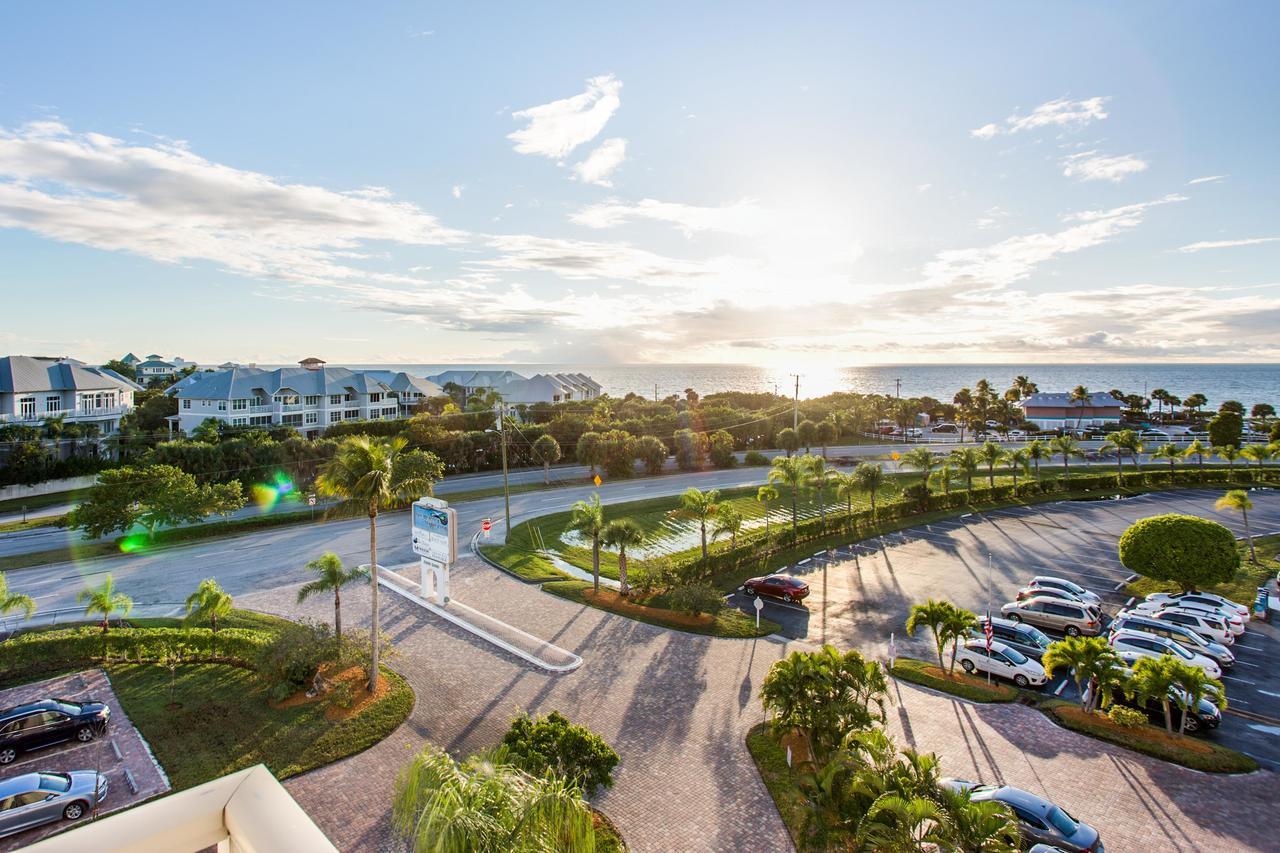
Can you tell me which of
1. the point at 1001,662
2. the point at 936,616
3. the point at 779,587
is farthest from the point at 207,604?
the point at 1001,662

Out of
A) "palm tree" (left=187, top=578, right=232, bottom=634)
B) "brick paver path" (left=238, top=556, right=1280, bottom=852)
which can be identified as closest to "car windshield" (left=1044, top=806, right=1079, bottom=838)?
"brick paver path" (left=238, top=556, right=1280, bottom=852)

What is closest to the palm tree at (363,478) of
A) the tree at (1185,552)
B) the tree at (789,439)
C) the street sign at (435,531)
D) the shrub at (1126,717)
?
the street sign at (435,531)

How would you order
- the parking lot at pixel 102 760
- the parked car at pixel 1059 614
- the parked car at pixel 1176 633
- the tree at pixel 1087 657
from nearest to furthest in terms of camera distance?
1. the parking lot at pixel 102 760
2. the tree at pixel 1087 657
3. the parked car at pixel 1176 633
4. the parked car at pixel 1059 614

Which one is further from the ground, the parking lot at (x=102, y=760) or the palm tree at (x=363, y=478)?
the palm tree at (x=363, y=478)

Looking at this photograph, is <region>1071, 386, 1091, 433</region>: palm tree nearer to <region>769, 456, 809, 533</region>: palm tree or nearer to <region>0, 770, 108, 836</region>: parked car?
<region>769, 456, 809, 533</region>: palm tree

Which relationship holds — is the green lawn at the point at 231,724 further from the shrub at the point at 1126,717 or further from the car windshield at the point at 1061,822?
the shrub at the point at 1126,717
